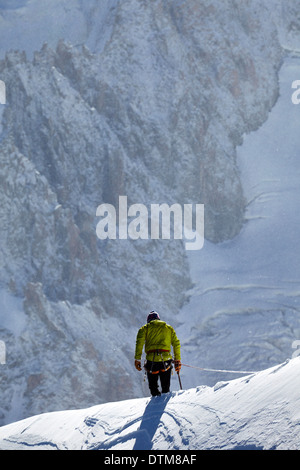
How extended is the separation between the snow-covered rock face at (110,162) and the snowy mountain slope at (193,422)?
55301mm

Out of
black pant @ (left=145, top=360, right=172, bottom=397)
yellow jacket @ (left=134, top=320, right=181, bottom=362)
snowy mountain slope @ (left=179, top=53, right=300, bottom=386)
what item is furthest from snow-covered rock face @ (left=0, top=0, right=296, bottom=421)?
yellow jacket @ (left=134, top=320, right=181, bottom=362)

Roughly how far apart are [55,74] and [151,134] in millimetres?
10907

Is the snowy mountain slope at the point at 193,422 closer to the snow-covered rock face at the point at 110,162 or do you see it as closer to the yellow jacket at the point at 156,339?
the yellow jacket at the point at 156,339

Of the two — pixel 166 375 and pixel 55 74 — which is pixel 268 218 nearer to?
pixel 55 74

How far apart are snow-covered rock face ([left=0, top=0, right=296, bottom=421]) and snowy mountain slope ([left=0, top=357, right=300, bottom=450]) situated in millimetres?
55301

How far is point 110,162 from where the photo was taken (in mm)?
91875

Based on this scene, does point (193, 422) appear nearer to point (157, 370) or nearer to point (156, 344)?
point (157, 370)

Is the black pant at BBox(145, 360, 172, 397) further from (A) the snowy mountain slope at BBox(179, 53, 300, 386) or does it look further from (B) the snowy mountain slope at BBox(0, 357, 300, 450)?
(A) the snowy mountain slope at BBox(179, 53, 300, 386)

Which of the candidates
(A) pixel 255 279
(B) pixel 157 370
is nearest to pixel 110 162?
(A) pixel 255 279

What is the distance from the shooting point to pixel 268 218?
95.4 metres

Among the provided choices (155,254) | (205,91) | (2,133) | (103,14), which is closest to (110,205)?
(155,254)

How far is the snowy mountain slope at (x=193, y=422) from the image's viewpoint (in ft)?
58.3

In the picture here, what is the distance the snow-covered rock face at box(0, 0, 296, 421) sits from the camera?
80.3 m

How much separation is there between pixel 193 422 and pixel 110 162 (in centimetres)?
7329
